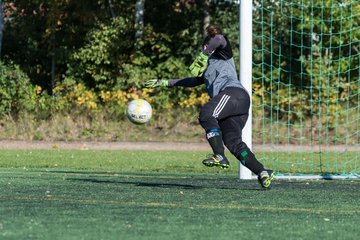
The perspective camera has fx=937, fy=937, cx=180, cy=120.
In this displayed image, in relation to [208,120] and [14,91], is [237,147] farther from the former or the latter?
[14,91]

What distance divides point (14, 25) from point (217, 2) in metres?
6.74

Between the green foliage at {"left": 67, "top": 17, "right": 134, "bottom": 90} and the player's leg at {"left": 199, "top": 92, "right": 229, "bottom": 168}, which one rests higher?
the green foliage at {"left": 67, "top": 17, "right": 134, "bottom": 90}

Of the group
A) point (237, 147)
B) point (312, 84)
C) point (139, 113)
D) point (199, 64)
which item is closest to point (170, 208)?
point (237, 147)

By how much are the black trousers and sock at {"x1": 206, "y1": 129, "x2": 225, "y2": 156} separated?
4cm

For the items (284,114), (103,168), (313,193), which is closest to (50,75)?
(284,114)

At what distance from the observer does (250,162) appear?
10.4 metres

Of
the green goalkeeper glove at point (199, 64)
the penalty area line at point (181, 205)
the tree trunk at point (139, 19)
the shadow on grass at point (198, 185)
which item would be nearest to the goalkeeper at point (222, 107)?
the green goalkeeper glove at point (199, 64)

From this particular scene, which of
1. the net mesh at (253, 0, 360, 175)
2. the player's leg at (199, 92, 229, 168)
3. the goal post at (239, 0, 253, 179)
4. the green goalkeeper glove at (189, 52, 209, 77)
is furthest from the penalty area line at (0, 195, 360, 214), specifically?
the net mesh at (253, 0, 360, 175)

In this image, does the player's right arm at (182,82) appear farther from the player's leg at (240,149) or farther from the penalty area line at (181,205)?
the penalty area line at (181,205)

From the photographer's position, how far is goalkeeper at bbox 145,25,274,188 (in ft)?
34.1

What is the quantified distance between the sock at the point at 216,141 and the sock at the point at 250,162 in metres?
0.24

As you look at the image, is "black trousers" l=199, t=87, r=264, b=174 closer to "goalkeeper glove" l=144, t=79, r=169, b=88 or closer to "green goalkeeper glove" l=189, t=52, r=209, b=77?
"green goalkeeper glove" l=189, t=52, r=209, b=77

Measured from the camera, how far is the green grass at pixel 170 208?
6.82 m

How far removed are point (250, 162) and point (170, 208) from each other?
7.28ft
